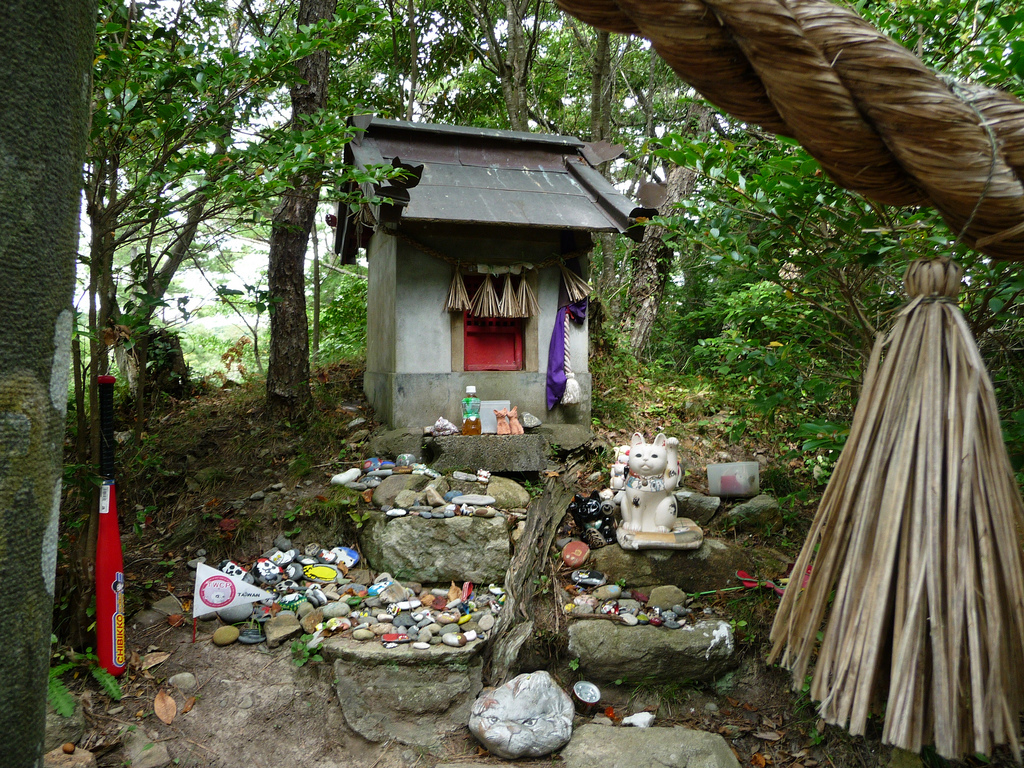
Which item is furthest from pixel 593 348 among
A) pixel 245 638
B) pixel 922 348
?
pixel 922 348

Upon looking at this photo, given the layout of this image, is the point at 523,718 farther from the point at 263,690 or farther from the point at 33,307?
the point at 33,307

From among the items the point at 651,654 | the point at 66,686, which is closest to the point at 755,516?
the point at 651,654

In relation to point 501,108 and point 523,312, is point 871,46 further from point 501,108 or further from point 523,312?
point 501,108

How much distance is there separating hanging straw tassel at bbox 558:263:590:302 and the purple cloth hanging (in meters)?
0.06

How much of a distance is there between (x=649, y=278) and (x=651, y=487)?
6.29 metres

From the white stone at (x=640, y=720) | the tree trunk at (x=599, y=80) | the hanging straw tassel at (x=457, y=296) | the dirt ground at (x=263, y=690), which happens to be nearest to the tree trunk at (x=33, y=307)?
the dirt ground at (x=263, y=690)

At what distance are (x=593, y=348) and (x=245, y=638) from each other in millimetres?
6426

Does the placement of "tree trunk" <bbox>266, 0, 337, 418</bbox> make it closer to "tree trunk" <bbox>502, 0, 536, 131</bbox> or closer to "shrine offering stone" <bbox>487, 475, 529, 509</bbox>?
"shrine offering stone" <bbox>487, 475, 529, 509</bbox>

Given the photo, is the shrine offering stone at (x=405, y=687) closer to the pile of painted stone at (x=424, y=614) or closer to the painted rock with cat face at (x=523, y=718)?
the pile of painted stone at (x=424, y=614)

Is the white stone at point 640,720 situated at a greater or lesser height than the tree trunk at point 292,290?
lesser

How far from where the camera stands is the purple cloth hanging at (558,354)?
738 centimetres

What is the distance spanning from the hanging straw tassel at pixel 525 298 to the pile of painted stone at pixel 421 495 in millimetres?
1970

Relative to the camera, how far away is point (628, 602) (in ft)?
16.1

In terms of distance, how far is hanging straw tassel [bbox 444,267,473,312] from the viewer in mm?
7102
